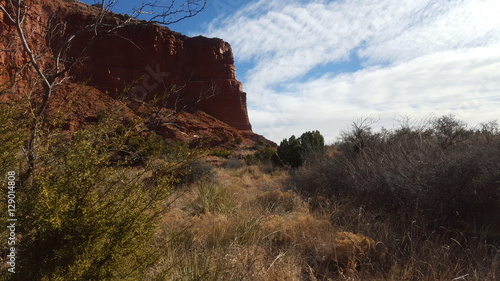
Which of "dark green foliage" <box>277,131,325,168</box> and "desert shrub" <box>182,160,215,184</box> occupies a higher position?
"dark green foliage" <box>277,131,325,168</box>

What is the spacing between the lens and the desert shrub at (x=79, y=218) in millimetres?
1719

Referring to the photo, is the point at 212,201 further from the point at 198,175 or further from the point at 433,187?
the point at 198,175

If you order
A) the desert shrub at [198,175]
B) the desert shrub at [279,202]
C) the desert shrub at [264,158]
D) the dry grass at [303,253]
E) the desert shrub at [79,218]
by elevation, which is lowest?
the dry grass at [303,253]

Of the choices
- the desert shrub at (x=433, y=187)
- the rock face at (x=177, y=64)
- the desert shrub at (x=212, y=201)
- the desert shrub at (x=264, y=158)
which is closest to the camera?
the desert shrub at (x=433, y=187)

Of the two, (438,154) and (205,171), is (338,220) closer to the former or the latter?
(438,154)

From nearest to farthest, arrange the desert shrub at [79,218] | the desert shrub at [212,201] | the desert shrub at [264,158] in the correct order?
the desert shrub at [79,218], the desert shrub at [212,201], the desert shrub at [264,158]

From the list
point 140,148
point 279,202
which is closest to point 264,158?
point 279,202

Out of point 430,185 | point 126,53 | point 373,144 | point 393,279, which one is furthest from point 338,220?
point 126,53

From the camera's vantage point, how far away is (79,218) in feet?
5.77

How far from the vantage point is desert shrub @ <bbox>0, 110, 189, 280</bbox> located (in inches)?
67.7

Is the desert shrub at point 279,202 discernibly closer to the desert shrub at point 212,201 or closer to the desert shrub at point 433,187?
the desert shrub at point 212,201

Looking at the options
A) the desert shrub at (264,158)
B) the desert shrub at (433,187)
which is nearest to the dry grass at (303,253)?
the desert shrub at (433,187)

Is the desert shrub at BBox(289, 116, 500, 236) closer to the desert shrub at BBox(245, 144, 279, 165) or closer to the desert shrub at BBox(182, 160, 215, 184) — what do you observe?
the desert shrub at BBox(182, 160, 215, 184)

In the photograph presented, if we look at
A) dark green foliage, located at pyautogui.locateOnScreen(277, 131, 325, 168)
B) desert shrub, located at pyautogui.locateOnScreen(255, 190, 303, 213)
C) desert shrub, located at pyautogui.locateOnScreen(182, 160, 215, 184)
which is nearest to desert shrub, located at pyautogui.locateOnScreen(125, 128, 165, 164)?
desert shrub, located at pyautogui.locateOnScreen(255, 190, 303, 213)
